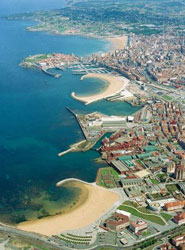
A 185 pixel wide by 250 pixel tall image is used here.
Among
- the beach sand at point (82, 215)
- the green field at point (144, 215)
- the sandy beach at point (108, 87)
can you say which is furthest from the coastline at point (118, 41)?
the green field at point (144, 215)

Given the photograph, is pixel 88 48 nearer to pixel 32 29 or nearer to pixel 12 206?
pixel 32 29

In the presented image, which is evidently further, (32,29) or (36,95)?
(32,29)

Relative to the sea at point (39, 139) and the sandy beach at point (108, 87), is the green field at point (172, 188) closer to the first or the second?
the sea at point (39, 139)

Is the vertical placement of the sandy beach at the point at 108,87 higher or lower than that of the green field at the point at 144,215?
higher

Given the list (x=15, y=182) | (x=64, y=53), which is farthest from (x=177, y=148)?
(x=64, y=53)

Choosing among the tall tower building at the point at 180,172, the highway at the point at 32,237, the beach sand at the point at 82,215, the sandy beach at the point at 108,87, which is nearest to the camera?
the highway at the point at 32,237

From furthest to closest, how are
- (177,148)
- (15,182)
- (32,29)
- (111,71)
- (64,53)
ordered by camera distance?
(32,29), (64,53), (111,71), (177,148), (15,182)
